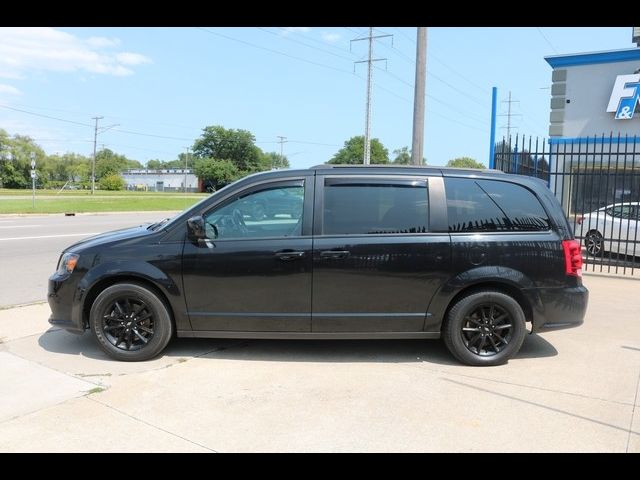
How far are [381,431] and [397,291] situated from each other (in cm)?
148

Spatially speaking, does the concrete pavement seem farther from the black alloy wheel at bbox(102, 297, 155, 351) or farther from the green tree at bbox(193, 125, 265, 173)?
the green tree at bbox(193, 125, 265, 173)

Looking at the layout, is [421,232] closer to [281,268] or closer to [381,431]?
Answer: [281,268]

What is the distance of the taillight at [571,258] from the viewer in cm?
479

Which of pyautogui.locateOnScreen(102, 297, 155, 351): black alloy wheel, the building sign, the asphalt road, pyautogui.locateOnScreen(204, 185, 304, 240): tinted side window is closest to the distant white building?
the asphalt road

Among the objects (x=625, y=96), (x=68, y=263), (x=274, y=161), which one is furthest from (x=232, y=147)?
(x=68, y=263)

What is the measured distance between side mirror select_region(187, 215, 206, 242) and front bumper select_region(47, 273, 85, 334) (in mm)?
1145

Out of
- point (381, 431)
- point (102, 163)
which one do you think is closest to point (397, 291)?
point (381, 431)

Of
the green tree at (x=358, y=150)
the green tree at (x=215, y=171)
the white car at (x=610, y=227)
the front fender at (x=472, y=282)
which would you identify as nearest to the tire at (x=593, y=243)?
the white car at (x=610, y=227)

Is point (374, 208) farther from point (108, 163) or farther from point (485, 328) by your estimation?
point (108, 163)

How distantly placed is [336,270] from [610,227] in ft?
29.4

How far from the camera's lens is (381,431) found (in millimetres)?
3488

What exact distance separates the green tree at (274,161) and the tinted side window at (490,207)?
4080 inches

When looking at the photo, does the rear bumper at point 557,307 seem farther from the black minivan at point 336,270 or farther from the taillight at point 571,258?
the taillight at point 571,258

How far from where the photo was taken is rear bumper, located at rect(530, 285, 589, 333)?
477 cm
